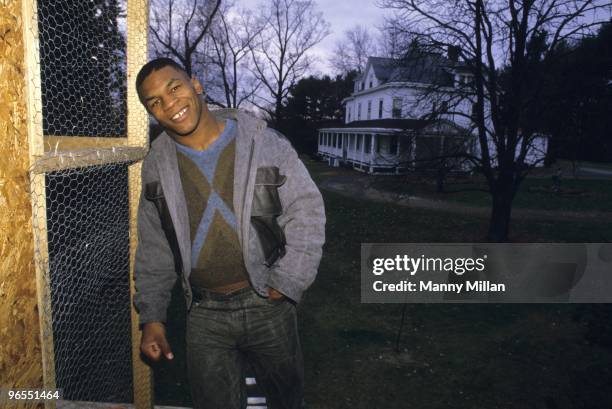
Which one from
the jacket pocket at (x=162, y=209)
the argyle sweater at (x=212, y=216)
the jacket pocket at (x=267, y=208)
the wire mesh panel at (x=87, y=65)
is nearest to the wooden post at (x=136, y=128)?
the wire mesh panel at (x=87, y=65)

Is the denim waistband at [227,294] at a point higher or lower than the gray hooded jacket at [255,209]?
lower

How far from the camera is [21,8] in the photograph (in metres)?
1.54

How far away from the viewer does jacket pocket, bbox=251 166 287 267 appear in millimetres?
2334

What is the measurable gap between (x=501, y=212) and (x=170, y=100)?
459 inches

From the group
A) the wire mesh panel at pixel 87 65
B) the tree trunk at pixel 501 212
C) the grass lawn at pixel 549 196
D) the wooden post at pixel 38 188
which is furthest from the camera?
the grass lawn at pixel 549 196

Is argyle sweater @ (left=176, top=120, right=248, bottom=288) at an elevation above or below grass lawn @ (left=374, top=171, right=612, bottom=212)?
above

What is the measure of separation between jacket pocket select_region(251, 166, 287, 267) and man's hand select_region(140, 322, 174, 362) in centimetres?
73

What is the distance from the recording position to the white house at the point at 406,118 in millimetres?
11359

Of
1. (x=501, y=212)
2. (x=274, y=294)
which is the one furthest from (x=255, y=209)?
(x=501, y=212)

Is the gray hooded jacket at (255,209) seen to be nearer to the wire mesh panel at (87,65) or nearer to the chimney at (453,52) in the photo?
the wire mesh panel at (87,65)

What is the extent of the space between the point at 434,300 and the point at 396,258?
5.44 feet

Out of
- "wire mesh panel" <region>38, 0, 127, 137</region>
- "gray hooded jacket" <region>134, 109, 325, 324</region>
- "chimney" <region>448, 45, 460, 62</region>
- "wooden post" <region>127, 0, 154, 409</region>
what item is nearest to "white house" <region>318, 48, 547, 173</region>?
"chimney" <region>448, 45, 460, 62</region>

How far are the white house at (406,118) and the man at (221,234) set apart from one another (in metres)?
9.20

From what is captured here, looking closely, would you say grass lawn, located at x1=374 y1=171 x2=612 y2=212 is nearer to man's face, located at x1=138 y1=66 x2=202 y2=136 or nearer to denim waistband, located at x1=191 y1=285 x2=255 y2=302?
denim waistband, located at x1=191 y1=285 x2=255 y2=302
